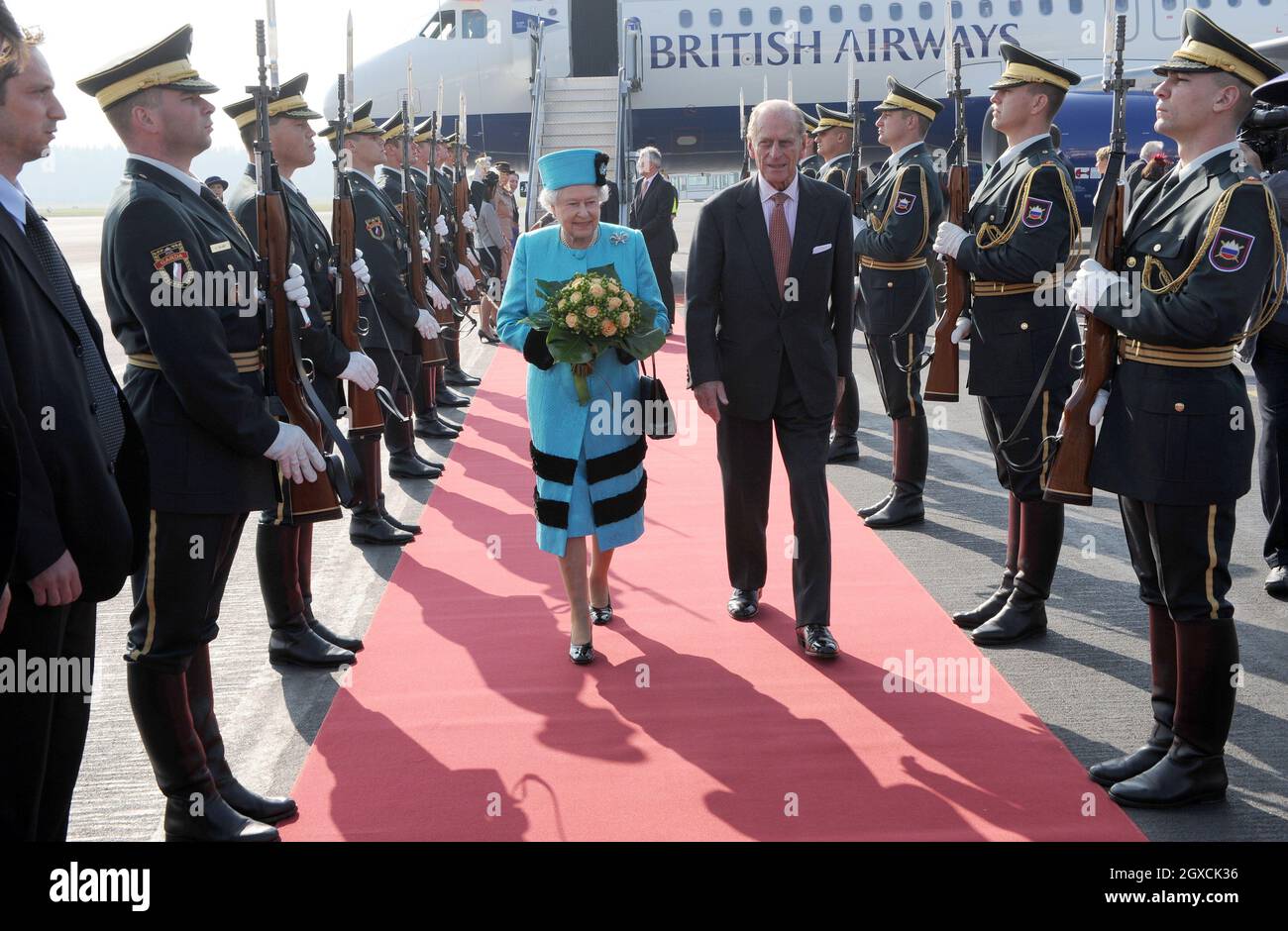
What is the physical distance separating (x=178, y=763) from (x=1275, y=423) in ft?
15.9

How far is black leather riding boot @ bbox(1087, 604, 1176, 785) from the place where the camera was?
3.73 m

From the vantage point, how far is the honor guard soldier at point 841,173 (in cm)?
832

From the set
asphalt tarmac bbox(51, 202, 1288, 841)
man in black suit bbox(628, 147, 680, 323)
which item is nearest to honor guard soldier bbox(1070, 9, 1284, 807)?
asphalt tarmac bbox(51, 202, 1288, 841)

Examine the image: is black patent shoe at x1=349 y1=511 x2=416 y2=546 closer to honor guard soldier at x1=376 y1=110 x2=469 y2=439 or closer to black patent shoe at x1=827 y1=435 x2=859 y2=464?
honor guard soldier at x1=376 y1=110 x2=469 y2=439

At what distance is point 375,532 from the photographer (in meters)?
6.59

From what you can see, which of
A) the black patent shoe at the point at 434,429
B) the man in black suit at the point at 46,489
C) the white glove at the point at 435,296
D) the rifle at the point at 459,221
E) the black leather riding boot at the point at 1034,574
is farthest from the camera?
the rifle at the point at 459,221

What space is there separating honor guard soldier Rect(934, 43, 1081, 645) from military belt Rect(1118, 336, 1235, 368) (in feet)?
3.66

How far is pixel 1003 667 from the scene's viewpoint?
4699mm

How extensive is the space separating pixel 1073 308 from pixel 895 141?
128 inches

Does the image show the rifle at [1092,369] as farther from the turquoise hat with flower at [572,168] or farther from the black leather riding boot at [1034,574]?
the turquoise hat with flower at [572,168]

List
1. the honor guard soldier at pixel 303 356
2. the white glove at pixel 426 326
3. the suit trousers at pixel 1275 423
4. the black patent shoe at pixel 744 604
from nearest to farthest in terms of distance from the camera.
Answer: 1. the honor guard soldier at pixel 303 356
2. the black patent shoe at pixel 744 604
3. the suit trousers at pixel 1275 423
4. the white glove at pixel 426 326

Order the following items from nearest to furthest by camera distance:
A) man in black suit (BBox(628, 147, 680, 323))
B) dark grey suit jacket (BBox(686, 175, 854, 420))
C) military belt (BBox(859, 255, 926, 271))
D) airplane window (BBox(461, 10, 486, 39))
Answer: dark grey suit jacket (BBox(686, 175, 854, 420)), military belt (BBox(859, 255, 926, 271)), man in black suit (BBox(628, 147, 680, 323)), airplane window (BBox(461, 10, 486, 39))

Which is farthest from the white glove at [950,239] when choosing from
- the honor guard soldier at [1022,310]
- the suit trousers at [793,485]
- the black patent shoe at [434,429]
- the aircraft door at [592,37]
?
the aircraft door at [592,37]
